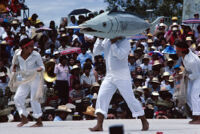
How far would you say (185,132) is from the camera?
8305mm

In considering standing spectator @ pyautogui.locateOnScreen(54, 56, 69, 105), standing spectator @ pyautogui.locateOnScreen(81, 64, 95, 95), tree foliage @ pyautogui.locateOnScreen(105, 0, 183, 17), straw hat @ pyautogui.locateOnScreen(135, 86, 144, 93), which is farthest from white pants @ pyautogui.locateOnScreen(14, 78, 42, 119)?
tree foliage @ pyautogui.locateOnScreen(105, 0, 183, 17)

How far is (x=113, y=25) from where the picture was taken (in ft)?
26.3

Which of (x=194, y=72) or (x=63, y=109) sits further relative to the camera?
(x=63, y=109)

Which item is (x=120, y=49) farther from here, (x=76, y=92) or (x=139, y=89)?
(x=76, y=92)

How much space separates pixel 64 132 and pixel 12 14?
12.6 meters

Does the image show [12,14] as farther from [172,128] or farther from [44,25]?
[172,128]

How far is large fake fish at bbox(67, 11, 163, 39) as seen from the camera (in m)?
8.01

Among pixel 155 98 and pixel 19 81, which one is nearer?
pixel 19 81

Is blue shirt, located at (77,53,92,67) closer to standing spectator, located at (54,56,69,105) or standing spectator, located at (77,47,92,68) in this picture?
standing spectator, located at (77,47,92,68)

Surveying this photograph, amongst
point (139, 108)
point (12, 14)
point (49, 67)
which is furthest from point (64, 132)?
point (12, 14)

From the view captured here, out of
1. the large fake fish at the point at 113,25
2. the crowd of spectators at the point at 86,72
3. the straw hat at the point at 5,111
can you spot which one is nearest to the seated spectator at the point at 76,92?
the crowd of spectators at the point at 86,72

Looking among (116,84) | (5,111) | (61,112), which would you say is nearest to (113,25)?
(116,84)

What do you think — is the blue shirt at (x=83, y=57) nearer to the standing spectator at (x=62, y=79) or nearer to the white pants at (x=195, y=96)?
the standing spectator at (x=62, y=79)

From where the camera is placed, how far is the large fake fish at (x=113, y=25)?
8008mm
